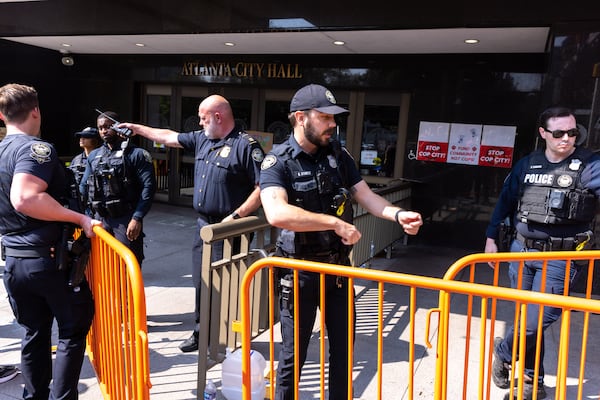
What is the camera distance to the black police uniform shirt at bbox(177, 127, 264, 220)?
12.2 ft

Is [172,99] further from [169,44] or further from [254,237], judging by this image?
[254,237]

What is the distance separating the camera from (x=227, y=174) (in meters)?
3.72

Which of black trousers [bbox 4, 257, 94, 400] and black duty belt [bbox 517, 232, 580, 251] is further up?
black duty belt [bbox 517, 232, 580, 251]

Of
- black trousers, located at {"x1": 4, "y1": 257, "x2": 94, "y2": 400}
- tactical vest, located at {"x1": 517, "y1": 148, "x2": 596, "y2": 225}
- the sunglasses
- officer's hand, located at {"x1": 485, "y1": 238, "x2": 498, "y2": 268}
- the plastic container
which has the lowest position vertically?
the plastic container

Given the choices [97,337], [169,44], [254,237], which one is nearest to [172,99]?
[169,44]

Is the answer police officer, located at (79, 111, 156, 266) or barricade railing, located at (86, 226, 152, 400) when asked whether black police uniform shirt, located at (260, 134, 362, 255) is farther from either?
police officer, located at (79, 111, 156, 266)

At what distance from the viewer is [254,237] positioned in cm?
370

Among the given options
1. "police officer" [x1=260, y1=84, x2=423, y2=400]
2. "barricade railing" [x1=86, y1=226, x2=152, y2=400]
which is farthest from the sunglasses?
"barricade railing" [x1=86, y1=226, x2=152, y2=400]

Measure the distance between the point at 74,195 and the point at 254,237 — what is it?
1362mm

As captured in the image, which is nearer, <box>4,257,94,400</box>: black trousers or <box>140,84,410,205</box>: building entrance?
<box>4,257,94,400</box>: black trousers

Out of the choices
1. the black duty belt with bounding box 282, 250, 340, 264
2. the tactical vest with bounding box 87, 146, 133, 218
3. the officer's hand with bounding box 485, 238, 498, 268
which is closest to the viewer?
the black duty belt with bounding box 282, 250, 340, 264

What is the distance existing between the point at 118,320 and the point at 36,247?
601 millimetres

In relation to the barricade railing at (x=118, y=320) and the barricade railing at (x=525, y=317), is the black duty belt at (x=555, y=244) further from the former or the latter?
the barricade railing at (x=118, y=320)

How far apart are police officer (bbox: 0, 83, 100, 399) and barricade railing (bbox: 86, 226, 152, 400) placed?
0.42 ft
